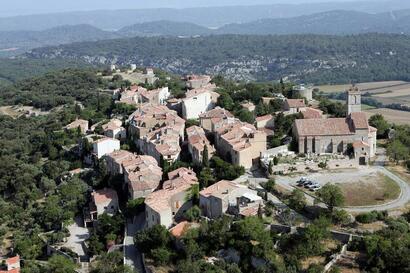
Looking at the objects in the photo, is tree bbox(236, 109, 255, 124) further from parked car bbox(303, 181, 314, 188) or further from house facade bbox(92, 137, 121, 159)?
parked car bbox(303, 181, 314, 188)

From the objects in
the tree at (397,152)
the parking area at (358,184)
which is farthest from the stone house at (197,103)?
the tree at (397,152)

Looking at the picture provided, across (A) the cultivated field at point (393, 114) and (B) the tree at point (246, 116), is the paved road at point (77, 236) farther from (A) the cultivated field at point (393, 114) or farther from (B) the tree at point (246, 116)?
(A) the cultivated field at point (393, 114)

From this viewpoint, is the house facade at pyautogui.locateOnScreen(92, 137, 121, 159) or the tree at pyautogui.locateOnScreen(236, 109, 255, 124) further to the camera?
the tree at pyautogui.locateOnScreen(236, 109, 255, 124)

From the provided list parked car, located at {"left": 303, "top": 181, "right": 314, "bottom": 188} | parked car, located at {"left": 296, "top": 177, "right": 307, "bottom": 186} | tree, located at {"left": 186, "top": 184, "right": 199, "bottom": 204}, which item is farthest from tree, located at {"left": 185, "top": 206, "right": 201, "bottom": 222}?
parked car, located at {"left": 303, "top": 181, "right": 314, "bottom": 188}

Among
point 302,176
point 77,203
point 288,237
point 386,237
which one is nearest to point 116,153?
point 77,203

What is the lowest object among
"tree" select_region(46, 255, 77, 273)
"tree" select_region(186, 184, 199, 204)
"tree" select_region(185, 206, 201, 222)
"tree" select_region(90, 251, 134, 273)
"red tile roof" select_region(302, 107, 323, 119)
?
"tree" select_region(46, 255, 77, 273)

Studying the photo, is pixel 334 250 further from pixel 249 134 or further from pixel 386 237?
Answer: pixel 249 134
